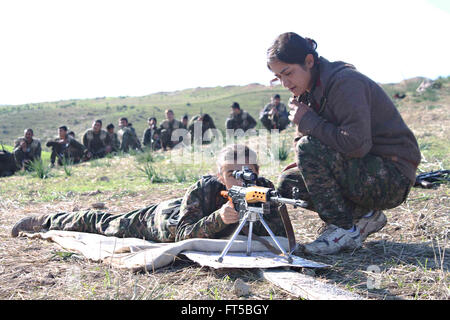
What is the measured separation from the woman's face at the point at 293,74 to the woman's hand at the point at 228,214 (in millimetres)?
923

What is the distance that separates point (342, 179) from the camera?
315 cm

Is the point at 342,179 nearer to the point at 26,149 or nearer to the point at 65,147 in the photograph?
the point at 26,149

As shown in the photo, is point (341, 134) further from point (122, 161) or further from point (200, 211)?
point (122, 161)

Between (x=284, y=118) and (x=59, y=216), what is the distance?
11296 millimetres

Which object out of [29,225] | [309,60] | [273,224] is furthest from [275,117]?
[309,60]

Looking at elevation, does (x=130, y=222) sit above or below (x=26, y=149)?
above

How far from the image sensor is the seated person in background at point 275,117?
14734mm

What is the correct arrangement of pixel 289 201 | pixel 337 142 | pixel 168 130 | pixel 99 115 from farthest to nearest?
pixel 99 115 < pixel 168 130 < pixel 337 142 < pixel 289 201

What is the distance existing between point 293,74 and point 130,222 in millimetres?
1930

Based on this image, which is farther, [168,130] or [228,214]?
[168,130]

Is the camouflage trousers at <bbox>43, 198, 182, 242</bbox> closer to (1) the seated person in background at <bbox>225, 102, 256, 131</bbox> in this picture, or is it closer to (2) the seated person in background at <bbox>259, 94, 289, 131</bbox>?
(2) the seated person in background at <bbox>259, 94, 289, 131</bbox>

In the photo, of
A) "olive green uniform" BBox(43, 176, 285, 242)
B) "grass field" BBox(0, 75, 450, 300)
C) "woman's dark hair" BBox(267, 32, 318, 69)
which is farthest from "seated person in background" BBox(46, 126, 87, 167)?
"woman's dark hair" BBox(267, 32, 318, 69)

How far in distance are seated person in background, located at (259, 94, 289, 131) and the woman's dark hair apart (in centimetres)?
1139
